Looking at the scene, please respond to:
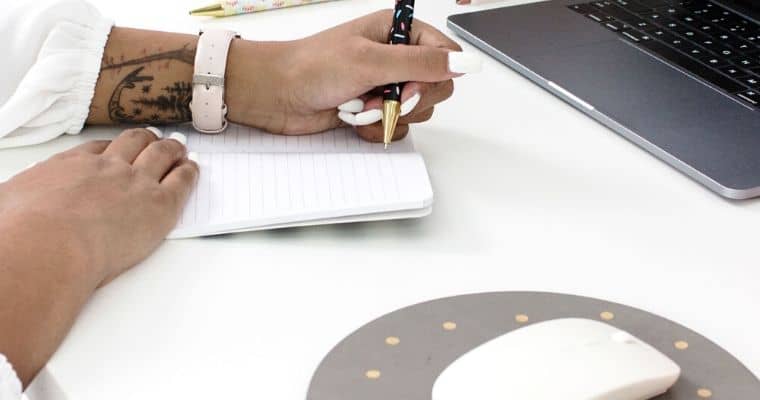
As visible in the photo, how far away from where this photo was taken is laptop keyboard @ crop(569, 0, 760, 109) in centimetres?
108

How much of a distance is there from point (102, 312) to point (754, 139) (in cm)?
60

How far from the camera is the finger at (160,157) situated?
0.87m

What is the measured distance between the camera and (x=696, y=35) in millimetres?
1168

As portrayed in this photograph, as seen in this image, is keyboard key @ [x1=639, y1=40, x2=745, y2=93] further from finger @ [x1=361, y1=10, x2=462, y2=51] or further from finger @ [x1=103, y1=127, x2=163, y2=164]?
finger @ [x1=103, y1=127, x2=163, y2=164]

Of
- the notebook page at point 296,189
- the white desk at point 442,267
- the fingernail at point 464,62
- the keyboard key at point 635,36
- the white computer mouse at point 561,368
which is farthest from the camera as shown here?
the keyboard key at point 635,36

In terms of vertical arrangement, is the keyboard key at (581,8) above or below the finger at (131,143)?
above

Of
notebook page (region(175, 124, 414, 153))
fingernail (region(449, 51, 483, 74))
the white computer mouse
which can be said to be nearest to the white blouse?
notebook page (region(175, 124, 414, 153))

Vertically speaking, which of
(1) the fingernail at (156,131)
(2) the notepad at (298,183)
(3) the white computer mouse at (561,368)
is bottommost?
(1) the fingernail at (156,131)

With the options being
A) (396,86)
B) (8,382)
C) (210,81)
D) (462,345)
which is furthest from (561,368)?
(210,81)

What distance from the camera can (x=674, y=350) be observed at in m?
0.68

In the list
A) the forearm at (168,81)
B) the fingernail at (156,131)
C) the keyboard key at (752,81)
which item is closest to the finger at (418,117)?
the forearm at (168,81)

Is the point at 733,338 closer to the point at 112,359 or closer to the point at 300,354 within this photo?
the point at 300,354

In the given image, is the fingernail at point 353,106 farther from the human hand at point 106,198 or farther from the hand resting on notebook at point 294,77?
the human hand at point 106,198

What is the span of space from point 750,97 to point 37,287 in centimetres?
70
